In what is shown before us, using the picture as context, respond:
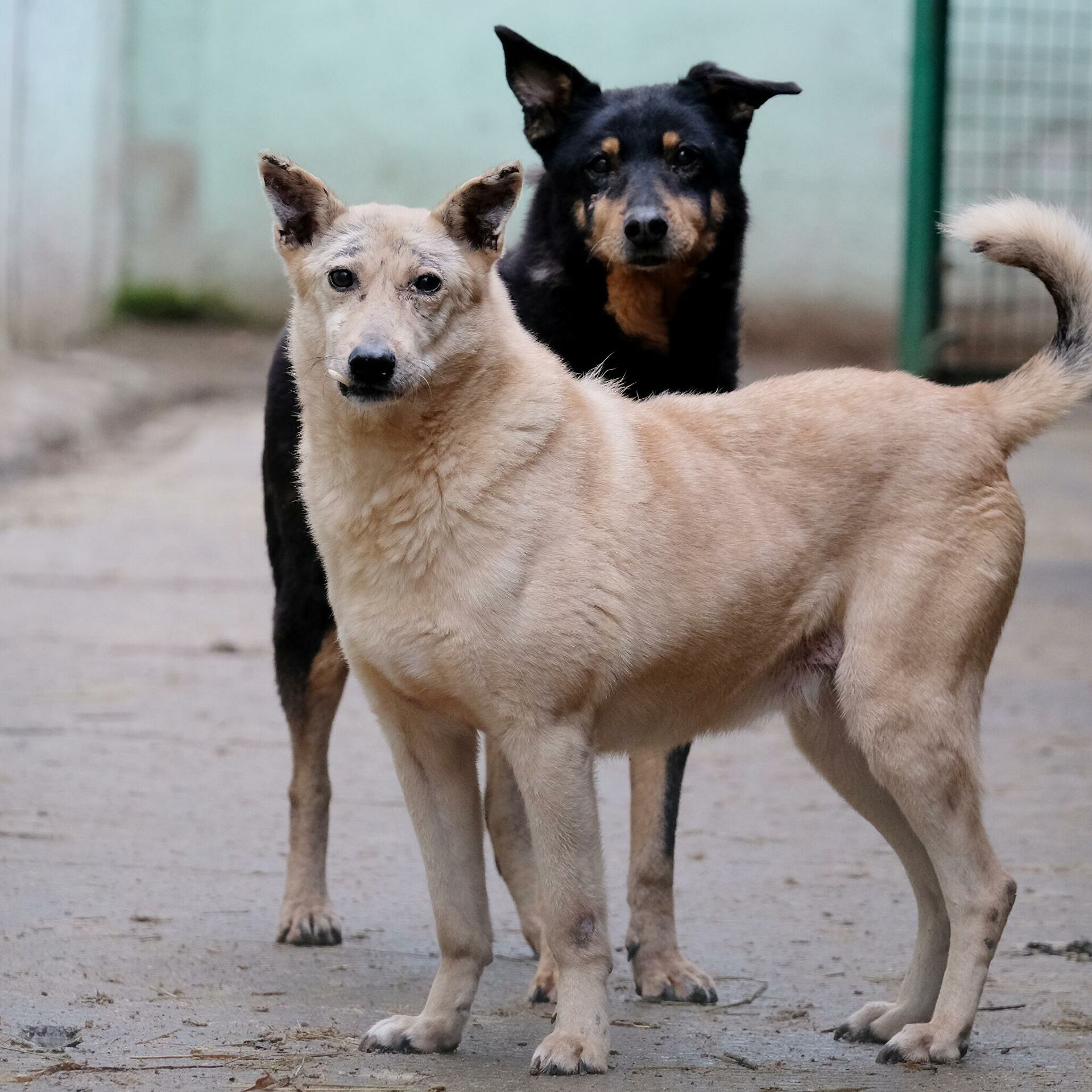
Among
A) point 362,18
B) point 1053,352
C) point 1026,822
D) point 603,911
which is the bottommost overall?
point 1026,822

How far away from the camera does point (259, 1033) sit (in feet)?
10.2

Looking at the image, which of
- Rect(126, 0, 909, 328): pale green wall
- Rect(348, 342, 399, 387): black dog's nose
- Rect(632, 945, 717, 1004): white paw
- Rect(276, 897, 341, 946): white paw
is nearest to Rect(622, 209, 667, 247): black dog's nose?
Rect(348, 342, 399, 387): black dog's nose

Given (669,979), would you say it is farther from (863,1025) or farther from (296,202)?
(296,202)

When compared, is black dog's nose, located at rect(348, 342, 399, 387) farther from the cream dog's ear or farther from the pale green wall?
the pale green wall

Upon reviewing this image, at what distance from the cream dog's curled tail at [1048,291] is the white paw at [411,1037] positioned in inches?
64.8

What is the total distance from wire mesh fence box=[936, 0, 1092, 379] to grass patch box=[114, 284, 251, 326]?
6.08 metres

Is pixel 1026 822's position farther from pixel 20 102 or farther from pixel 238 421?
pixel 20 102

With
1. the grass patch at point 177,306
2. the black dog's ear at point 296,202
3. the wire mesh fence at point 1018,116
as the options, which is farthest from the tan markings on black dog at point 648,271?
the grass patch at point 177,306

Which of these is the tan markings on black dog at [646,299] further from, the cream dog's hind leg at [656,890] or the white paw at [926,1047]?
the white paw at [926,1047]

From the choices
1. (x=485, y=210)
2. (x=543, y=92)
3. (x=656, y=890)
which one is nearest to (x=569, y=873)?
(x=656, y=890)

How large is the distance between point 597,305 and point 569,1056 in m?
1.91

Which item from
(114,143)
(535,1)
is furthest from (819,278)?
(114,143)

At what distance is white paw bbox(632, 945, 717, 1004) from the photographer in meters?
3.55

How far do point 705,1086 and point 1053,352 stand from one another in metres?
1.68
